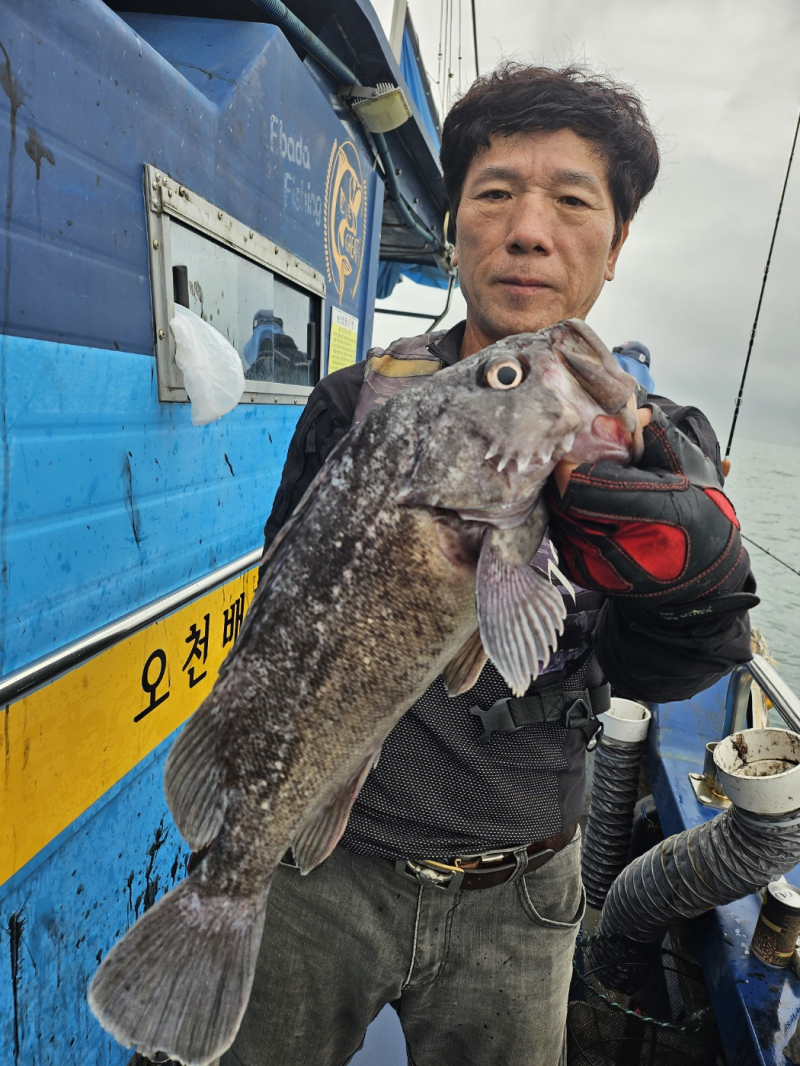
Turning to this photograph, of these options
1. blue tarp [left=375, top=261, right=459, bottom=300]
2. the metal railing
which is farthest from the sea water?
blue tarp [left=375, top=261, right=459, bottom=300]

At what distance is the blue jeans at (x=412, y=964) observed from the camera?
1980 millimetres

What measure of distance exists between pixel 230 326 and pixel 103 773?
214cm

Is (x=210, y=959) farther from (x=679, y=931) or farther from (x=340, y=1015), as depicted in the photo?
(x=679, y=931)

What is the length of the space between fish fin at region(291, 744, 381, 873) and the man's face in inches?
61.0

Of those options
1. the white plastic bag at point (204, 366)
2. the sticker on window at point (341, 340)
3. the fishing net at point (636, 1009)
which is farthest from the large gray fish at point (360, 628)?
the sticker on window at point (341, 340)

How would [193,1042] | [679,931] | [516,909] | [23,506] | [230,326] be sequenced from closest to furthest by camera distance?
[193,1042] < [23,506] < [516,909] < [230,326] < [679,931]

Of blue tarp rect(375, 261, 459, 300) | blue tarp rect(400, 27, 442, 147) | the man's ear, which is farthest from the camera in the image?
blue tarp rect(375, 261, 459, 300)

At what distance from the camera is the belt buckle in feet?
6.30

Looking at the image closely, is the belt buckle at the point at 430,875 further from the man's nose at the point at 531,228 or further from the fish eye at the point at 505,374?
the man's nose at the point at 531,228

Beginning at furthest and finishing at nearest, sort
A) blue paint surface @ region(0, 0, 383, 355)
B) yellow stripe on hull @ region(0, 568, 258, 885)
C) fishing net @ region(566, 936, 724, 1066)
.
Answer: fishing net @ region(566, 936, 724, 1066), yellow stripe on hull @ region(0, 568, 258, 885), blue paint surface @ region(0, 0, 383, 355)

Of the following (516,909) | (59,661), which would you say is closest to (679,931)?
(516,909)

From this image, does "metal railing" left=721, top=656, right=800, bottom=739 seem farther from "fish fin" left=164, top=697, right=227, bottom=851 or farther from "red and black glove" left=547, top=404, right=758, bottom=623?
"fish fin" left=164, top=697, right=227, bottom=851

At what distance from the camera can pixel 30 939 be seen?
2.05m

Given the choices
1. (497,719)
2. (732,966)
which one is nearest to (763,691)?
(732,966)
